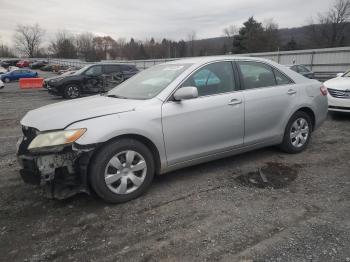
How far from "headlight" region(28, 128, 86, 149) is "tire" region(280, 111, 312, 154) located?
10.8ft

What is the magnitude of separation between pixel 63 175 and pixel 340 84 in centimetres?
740

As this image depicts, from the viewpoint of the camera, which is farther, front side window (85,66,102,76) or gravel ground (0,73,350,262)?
front side window (85,66,102,76)

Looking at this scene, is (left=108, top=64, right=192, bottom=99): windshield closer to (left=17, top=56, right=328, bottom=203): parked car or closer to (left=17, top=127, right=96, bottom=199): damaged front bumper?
(left=17, top=56, right=328, bottom=203): parked car

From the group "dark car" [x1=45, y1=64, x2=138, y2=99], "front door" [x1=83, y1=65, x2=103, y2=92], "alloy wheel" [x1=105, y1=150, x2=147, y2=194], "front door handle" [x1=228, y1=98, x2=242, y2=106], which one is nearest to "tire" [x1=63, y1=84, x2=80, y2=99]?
"dark car" [x1=45, y1=64, x2=138, y2=99]

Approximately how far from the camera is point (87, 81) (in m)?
15.7

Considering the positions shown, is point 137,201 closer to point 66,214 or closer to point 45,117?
point 66,214

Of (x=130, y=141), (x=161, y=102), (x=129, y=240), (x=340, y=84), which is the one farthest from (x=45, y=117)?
(x=340, y=84)

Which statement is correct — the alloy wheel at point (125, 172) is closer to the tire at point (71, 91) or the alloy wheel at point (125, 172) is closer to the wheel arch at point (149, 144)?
the wheel arch at point (149, 144)

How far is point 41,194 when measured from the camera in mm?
4020

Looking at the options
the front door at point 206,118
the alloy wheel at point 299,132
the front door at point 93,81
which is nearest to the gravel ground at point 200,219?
the front door at point 206,118

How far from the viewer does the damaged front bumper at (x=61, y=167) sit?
334 centimetres

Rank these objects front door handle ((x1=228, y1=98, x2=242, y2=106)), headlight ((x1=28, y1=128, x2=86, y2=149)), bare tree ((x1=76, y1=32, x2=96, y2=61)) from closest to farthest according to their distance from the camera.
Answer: headlight ((x1=28, y1=128, x2=86, y2=149)), front door handle ((x1=228, y1=98, x2=242, y2=106)), bare tree ((x1=76, y1=32, x2=96, y2=61))

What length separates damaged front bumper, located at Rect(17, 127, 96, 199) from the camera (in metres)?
3.34

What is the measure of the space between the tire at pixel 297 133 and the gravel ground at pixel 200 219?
500mm
